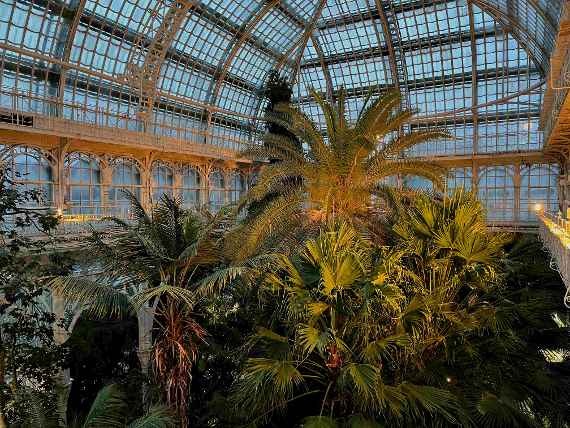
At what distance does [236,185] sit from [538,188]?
21862 mm

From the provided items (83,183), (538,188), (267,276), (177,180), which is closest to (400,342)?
(267,276)

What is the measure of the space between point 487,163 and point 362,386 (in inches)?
1248

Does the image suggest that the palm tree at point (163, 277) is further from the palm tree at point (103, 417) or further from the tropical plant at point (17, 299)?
the tropical plant at point (17, 299)

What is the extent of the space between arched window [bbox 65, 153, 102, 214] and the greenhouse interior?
11 centimetres

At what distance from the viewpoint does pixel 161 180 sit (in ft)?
100

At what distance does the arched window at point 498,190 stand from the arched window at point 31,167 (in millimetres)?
27396

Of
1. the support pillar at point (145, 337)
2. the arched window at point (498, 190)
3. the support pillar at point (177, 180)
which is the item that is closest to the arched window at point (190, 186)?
the support pillar at point (177, 180)

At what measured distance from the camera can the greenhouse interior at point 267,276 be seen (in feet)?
22.6

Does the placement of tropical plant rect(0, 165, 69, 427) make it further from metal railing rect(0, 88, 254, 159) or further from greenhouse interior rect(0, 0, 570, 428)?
metal railing rect(0, 88, 254, 159)

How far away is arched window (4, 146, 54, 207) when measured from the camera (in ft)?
69.3

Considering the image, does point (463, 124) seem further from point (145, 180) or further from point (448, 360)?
point (448, 360)

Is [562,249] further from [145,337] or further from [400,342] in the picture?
[145,337]

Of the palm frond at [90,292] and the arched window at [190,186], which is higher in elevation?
the arched window at [190,186]

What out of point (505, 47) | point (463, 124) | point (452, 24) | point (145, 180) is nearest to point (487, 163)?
point (463, 124)
